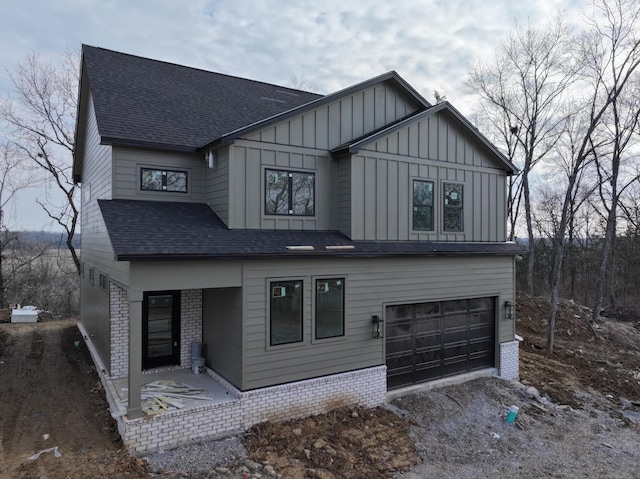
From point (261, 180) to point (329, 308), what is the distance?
2924 mm

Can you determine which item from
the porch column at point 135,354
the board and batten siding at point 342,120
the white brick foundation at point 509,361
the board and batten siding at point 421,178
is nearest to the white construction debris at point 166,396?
the porch column at point 135,354

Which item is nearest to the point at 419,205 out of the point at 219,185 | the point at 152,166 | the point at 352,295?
the point at 352,295

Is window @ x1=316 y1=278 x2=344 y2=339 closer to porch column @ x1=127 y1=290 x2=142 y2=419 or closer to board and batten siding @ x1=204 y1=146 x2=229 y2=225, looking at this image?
board and batten siding @ x1=204 y1=146 x2=229 y2=225

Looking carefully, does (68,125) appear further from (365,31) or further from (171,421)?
(171,421)

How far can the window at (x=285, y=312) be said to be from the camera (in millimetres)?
7750

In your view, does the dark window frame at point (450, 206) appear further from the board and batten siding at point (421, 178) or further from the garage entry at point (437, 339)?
the garage entry at point (437, 339)

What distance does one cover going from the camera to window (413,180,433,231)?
9.91m

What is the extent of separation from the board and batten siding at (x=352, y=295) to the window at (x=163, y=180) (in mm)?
2969

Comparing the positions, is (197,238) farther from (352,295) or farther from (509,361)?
(509,361)

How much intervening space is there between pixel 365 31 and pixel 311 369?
9.79 m

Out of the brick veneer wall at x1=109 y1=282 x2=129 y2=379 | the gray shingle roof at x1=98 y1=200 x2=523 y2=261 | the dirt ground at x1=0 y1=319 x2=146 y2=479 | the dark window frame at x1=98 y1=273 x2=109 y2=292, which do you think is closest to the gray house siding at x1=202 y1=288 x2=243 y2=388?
the gray shingle roof at x1=98 y1=200 x2=523 y2=261

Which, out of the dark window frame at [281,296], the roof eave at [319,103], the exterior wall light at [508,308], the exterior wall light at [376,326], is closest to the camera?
the dark window frame at [281,296]

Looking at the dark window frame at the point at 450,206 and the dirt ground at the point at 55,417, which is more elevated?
the dark window frame at the point at 450,206

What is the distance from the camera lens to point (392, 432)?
303 inches
